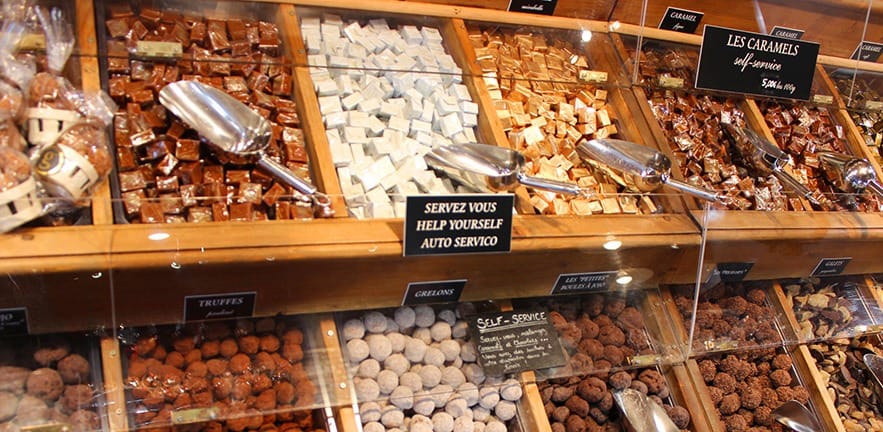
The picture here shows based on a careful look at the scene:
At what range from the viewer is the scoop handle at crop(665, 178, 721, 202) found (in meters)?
1.84

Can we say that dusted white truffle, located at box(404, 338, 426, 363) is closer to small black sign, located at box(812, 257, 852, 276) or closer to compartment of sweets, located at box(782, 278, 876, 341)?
compartment of sweets, located at box(782, 278, 876, 341)

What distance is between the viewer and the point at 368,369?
1635mm

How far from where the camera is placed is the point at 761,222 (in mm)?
1974

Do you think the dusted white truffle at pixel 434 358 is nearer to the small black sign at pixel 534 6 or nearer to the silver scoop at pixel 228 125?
the silver scoop at pixel 228 125

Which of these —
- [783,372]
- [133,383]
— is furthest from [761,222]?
[133,383]

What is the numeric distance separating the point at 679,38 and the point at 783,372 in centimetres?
105

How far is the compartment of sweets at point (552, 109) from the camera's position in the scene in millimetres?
1847

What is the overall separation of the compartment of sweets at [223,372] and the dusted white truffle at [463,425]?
1.09 feet

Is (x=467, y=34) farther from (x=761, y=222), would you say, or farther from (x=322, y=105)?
(x=761, y=222)

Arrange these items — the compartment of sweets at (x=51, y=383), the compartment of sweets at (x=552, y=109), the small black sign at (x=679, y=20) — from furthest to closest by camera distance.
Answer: the small black sign at (x=679, y=20)
the compartment of sweets at (x=552, y=109)
the compartment of sweets at (x=51, y=383)

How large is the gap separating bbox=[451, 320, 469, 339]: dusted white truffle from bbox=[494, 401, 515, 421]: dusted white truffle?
0.18 m

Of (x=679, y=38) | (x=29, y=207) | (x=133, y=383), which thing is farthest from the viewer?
(x=679, y=38)

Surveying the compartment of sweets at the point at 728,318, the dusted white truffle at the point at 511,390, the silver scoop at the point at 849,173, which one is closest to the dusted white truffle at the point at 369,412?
the dusted white truffle at the point at 511,390

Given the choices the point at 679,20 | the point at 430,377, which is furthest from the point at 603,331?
the point at 679,20
